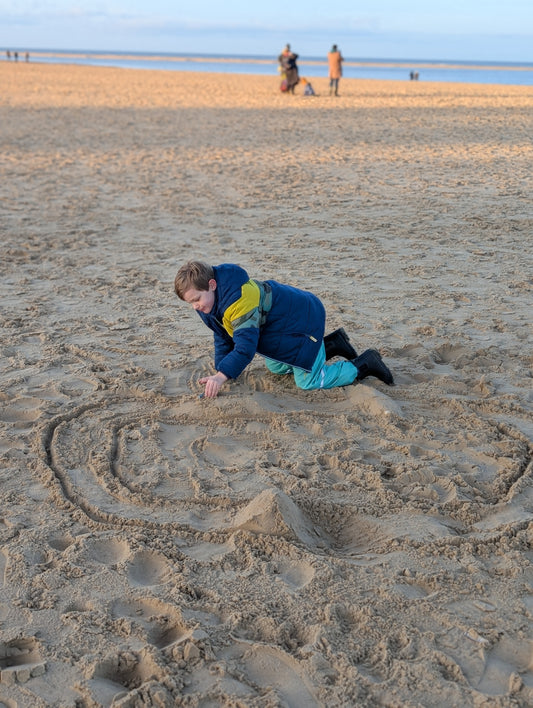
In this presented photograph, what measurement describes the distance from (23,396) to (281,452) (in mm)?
1536

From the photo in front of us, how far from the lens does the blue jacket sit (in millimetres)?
3906

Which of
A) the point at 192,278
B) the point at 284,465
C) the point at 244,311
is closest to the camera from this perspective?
the point at 284,465

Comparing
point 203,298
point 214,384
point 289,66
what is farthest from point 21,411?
point 289,66

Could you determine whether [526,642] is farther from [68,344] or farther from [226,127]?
[226,127]

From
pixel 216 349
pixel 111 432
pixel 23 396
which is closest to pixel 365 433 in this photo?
pixel 216 349

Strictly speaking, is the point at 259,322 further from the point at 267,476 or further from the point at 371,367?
the point at 267,476

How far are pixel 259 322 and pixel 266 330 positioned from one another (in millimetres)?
78

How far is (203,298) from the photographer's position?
3.83 m

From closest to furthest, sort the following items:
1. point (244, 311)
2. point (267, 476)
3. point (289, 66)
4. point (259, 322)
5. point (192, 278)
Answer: point (267, 476) → point (192, 278) → point (244, 311) → point (259, 322) → point (289, 66)

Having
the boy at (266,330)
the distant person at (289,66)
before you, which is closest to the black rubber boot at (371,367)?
the boy at (266,330)

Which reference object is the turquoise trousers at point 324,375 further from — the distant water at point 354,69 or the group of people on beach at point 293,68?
the distant water at point 354,69

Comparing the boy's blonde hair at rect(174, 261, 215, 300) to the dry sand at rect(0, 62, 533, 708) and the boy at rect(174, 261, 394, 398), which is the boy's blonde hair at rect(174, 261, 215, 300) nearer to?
the boy at rect(174, 261, 394, 398)

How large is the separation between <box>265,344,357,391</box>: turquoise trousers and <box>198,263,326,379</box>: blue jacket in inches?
2.2

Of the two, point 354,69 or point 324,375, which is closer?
point 324,375
